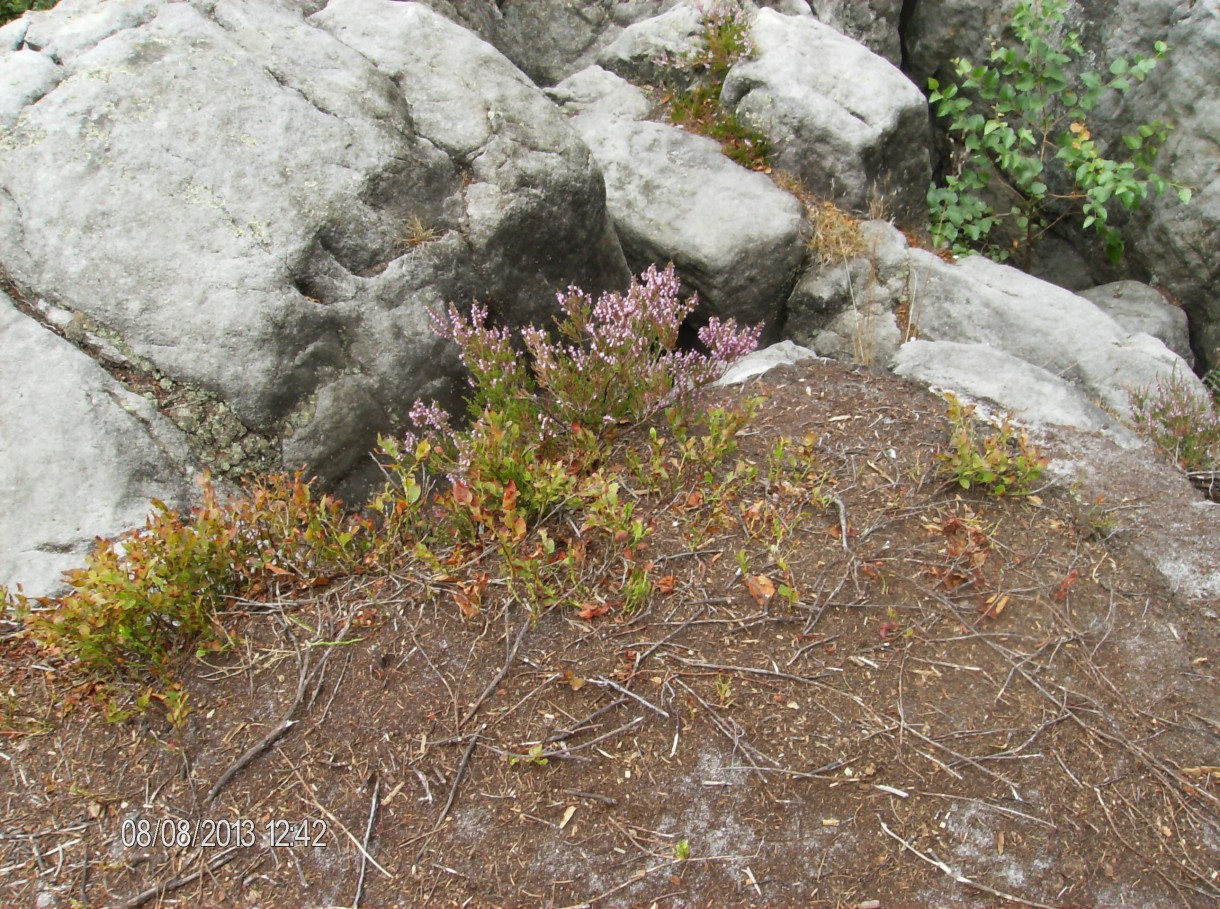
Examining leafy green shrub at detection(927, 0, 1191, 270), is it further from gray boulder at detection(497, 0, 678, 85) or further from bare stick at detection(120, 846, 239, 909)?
bare stick at detection(120, 846, 239, 909)

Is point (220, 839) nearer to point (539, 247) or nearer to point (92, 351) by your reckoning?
point (92, 351)

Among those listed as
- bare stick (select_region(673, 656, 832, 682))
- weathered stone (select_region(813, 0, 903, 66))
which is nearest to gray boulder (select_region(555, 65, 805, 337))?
weathered stone (select_region(813, 0, 903, 66))

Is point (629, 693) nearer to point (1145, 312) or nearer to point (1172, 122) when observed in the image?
point (1145, 312)

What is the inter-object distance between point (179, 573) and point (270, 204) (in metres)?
2.24

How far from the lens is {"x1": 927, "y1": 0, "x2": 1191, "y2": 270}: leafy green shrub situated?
7718 millimetres

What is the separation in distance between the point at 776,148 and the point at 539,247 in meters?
3.00

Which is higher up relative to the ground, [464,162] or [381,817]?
[464,162]

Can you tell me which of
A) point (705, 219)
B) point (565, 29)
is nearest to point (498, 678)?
point (705, 219)

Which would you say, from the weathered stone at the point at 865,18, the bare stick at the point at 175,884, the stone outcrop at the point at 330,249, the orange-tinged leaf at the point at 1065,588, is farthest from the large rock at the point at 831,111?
the bare stick at the point at 175,884

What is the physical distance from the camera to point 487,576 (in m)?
3.66

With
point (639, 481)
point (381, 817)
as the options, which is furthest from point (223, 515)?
point (639, 481)

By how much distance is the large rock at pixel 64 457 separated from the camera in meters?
3.95

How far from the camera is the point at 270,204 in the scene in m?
4.72

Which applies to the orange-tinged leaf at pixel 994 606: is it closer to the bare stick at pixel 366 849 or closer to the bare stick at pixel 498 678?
the bare stick at pixel 498 678
